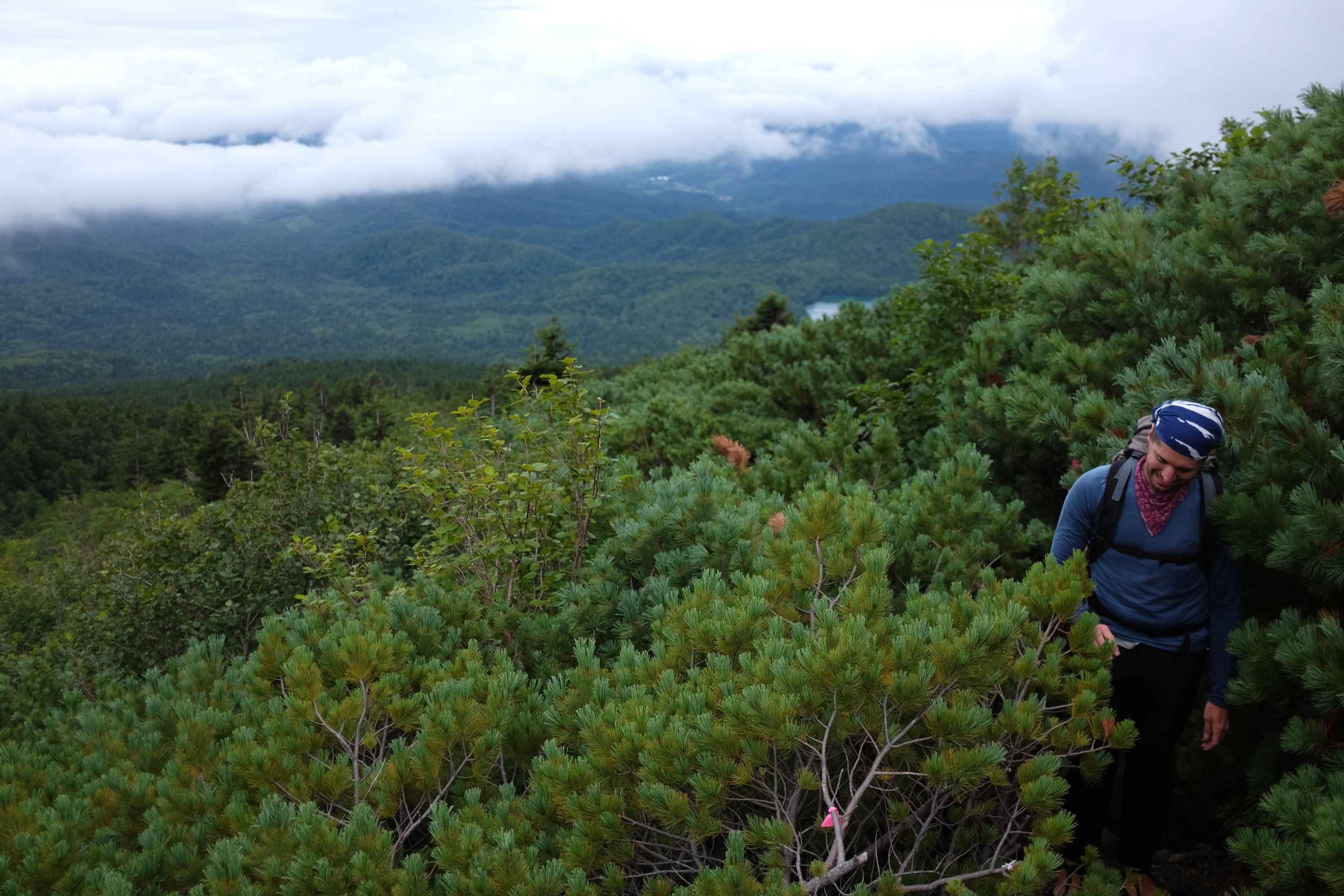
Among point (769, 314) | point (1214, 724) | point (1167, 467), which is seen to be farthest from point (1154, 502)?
point (769, 314)

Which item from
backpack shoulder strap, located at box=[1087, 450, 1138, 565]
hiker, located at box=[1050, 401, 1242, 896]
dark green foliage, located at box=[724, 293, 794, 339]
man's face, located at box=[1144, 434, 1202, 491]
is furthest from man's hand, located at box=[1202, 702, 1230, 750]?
dark green foliage, located at box=[724, 293, 794, 339]

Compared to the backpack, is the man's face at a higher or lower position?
higher

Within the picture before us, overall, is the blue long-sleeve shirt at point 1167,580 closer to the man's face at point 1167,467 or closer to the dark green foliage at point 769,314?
the man's face at point 1167,467

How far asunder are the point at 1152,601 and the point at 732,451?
13.5 ft

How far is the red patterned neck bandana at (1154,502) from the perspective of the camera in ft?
10.9

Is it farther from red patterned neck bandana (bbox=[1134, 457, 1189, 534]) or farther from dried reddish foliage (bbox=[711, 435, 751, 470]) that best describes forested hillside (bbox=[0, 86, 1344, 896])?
dried reddish foliage (bbox=[711, 435, 751, 470])

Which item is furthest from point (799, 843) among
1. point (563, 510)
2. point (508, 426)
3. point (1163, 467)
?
point (508, 426)

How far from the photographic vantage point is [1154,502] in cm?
336

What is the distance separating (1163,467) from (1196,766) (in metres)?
1.86

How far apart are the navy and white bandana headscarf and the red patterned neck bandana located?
20 cm

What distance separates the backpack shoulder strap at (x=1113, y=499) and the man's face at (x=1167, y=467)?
0.12 m

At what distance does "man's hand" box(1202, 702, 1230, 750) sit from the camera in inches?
134

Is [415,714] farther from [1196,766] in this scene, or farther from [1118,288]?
[1118,288]

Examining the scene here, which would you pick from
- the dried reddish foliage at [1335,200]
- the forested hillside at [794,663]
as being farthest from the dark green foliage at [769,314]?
the dried reddish foliage at [1335,200]
